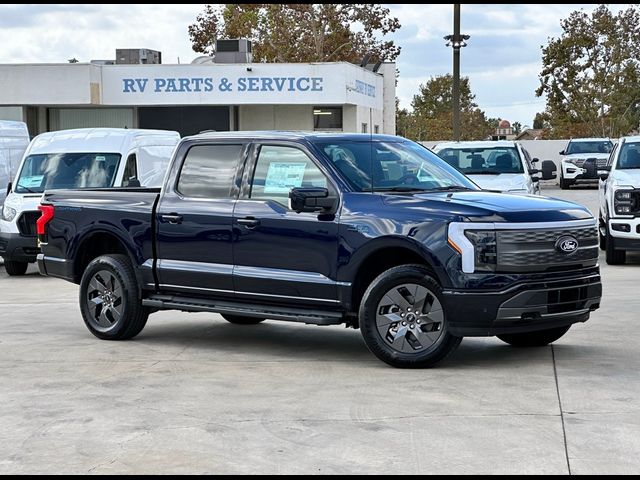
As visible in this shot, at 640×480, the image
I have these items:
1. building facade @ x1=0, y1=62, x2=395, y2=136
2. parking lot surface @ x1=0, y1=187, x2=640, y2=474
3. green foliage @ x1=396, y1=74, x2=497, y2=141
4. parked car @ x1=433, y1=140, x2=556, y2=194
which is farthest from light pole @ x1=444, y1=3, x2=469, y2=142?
green foliage @ x1=396, y1=74, x2=497, y2=141

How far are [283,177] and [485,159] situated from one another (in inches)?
437

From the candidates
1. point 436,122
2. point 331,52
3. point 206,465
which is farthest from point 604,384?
point 436,122

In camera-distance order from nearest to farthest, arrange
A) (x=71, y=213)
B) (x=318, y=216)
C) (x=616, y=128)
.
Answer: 1. (x=318, y=216)
2. (x=71, y=213)
3. (x=616, y=128)

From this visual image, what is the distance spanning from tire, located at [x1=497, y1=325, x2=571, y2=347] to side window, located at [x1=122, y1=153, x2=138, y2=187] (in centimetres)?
948

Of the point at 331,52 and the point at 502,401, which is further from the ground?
the point at 331,52

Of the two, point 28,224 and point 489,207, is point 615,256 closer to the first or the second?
point 28,224

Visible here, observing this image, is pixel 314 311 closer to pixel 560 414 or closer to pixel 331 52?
pixel 560 414

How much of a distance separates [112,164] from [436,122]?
275 feet

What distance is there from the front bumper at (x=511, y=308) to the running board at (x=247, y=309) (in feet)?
3.64

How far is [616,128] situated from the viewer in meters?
79.4

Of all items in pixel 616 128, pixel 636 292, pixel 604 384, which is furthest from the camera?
pixel 616 128

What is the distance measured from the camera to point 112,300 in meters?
11.4

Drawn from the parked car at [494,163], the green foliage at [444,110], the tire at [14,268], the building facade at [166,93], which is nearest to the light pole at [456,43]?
the building facade at [166,93]

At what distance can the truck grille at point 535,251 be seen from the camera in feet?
30.2
